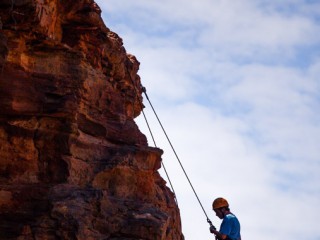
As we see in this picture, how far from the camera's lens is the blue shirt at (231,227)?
13.4 meters

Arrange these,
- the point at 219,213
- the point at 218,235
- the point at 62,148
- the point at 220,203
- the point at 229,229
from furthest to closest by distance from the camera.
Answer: the point at 62,148, the point at 219,213, the point at 220,203, the point at 218,235, the point at 229,229

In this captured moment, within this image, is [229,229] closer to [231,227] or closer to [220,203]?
[231,227]

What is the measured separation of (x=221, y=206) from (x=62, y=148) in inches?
188

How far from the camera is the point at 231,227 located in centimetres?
1342

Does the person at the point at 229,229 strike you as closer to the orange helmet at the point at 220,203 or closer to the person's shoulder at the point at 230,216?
the person's shoulder at the point at 230,216

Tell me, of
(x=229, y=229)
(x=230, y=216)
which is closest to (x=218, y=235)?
(x=229, y=229)

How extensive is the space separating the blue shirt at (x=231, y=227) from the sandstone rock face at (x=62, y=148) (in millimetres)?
1685

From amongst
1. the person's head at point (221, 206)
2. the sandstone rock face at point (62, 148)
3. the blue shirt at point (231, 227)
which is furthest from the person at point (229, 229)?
the sandstone rock face at point (62, 148)

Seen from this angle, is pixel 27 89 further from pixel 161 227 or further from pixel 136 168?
pixel 161 227

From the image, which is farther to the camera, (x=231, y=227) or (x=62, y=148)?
(x=62, y=148)

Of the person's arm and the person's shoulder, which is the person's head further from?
the person's arm

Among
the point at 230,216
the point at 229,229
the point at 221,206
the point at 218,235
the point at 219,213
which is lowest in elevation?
the point at 218,235

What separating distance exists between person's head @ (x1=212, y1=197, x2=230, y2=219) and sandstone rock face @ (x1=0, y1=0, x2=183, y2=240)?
1.44m

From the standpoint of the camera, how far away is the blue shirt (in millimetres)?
13398
